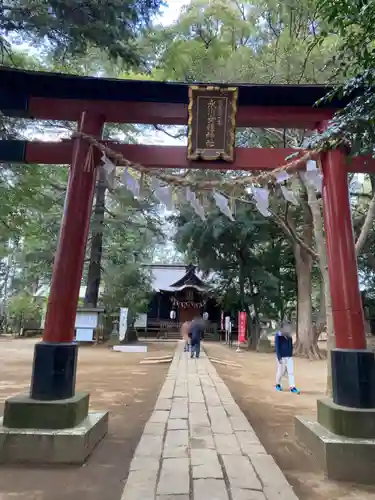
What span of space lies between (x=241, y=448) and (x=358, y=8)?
14.3 feet

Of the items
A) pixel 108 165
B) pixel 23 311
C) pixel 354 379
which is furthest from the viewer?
pixel 23 311

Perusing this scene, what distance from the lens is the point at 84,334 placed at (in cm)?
2056

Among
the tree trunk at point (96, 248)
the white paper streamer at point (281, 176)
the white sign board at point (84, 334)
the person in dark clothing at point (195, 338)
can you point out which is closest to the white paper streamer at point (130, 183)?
the white paper streamer at point (281, 176)

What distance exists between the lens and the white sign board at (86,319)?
20312 mm

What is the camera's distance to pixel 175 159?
5.16 m

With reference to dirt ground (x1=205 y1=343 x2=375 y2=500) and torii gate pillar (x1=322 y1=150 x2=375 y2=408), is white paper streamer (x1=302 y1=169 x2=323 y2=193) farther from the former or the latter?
dirt ground (x1=205 y1=343 x2=375 y2=500)

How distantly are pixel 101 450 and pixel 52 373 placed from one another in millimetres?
1023

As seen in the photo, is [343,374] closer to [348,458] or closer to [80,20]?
[348,458]

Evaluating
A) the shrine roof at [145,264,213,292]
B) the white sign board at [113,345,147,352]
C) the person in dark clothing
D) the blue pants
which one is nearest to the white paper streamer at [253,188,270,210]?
the person in dark clothing

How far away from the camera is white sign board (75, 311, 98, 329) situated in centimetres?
2031

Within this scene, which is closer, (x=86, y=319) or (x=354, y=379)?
(x=354, y=379)

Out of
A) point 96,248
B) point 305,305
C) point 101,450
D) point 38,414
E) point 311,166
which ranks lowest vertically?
point 101,450

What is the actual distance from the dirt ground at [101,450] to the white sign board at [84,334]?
32.6 ft

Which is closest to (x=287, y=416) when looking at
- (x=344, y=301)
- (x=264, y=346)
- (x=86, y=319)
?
(x=344, y=301)
